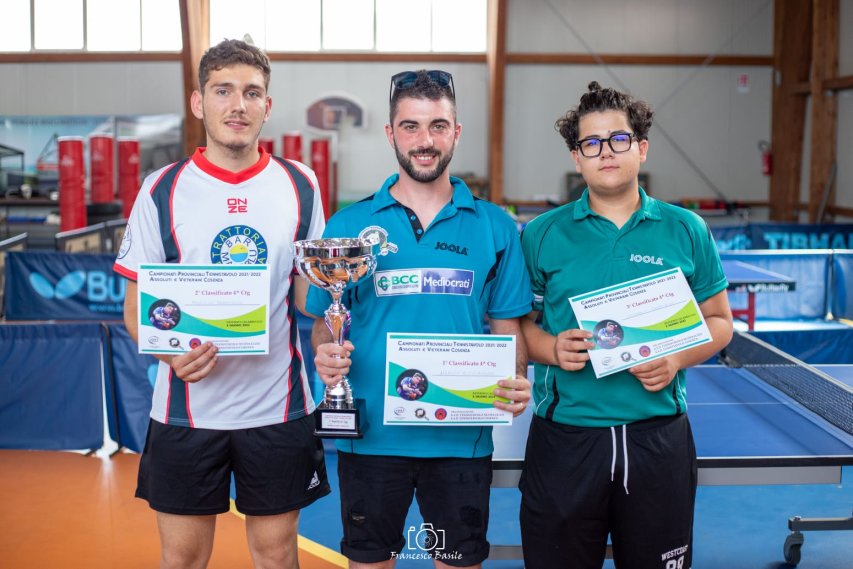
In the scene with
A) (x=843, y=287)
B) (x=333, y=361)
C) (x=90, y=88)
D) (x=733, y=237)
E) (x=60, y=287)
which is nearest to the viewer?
(x=333, y=361)

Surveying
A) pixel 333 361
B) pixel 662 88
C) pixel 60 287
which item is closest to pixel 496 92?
pixel 662 88

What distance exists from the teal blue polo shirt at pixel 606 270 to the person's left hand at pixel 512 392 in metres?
0.15

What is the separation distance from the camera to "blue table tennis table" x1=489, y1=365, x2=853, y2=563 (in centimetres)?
328

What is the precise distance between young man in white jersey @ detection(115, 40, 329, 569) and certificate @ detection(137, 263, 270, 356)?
0.34 ft

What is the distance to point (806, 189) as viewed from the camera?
1783 centimetres

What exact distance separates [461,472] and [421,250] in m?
0.69

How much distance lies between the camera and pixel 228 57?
2904 mm

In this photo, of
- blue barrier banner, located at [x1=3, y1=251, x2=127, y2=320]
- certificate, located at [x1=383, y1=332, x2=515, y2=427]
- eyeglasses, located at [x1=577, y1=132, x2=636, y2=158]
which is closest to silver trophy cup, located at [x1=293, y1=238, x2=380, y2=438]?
certificate, located at [x1=383, y1=332, x2=515, y2=427]

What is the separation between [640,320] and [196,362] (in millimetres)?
1361

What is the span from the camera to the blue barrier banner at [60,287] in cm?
855

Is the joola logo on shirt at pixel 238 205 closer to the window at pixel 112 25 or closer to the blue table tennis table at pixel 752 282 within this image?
the blue table tennis table at pixel 752 282

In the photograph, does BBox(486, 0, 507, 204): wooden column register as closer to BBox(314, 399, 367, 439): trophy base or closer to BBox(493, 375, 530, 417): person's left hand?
BBox(493, 375, 530, 417): person's left hand

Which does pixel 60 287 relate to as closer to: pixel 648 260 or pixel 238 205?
pixel 238 205

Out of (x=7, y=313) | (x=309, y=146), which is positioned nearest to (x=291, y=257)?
(x=7, y=313)
